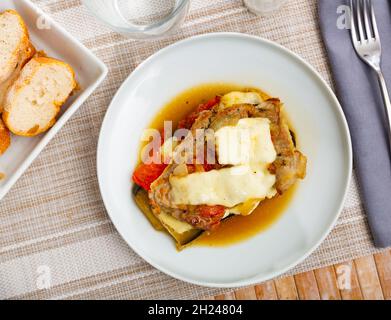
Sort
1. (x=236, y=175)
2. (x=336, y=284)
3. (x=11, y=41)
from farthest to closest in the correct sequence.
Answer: (x=336, y=284) < (x=11, y=41) < (x=236, y=175)

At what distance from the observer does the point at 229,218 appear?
2.07 metres

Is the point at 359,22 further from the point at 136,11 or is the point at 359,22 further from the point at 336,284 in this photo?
the point at 336,284

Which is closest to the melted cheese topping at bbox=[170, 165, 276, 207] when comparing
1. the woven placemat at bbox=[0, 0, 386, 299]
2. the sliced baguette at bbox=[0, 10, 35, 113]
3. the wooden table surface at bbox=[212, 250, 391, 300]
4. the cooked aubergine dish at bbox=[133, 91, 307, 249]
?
the cooked aubergine dish at bbox=[133, 91, 307, 249]

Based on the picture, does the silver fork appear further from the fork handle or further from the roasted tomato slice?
the roasted tomato slice

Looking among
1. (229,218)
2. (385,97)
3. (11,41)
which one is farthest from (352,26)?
(11,41)

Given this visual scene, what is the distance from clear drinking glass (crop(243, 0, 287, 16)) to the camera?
202 cm

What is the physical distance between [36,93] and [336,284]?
1.62m

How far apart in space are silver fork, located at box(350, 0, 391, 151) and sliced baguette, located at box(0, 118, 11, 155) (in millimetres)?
1569

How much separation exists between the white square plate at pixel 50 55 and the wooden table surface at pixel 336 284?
108cm

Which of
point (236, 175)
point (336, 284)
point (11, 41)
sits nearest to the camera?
point (236, 175)

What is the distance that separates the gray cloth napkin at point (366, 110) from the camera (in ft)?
6.68

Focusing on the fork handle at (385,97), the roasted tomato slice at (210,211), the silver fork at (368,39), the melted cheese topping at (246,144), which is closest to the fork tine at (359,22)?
the silver fork at (368,39)

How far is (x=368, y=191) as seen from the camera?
2.04 meters

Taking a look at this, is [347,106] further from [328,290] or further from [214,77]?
[328,290]
